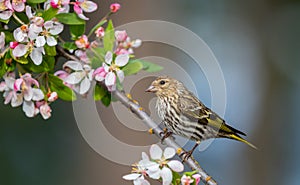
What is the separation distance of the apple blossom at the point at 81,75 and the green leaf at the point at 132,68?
48 millimetres

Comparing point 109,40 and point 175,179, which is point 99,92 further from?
point 175,179

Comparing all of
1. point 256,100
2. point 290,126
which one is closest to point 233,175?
point 256,100

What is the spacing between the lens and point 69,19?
0.72 metres

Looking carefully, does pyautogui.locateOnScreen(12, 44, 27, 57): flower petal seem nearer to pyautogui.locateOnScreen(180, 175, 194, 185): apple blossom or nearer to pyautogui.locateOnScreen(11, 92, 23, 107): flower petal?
pyautogui.locateOnScreen(11, 92, 23, 107): flower petal

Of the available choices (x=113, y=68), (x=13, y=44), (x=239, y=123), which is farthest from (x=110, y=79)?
(x=239, y=123)

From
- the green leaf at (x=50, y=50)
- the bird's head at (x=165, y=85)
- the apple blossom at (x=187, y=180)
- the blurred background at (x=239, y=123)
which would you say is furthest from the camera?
the blurred background at (x=239, y=123)

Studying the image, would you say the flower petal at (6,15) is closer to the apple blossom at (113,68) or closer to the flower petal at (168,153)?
the apple blossom at (113,68)

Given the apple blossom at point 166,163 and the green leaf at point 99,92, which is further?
the green leaf at point 99,92

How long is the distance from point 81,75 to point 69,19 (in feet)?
0.24

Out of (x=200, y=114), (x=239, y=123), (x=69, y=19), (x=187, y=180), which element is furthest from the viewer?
(x=239, y=123)

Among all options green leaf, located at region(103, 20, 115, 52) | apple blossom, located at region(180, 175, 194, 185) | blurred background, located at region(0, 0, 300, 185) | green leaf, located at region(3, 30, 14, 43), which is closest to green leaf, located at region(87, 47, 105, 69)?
green leaf, located at region(103, 20, 115, 52)

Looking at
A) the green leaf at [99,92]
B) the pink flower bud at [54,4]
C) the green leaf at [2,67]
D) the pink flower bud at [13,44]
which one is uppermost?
the pink flower bud at [54,4]

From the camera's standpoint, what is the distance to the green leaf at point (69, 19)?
0.71 m

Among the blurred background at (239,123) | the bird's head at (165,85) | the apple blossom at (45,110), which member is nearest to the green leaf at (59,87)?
the apple blossom at (45,110)
